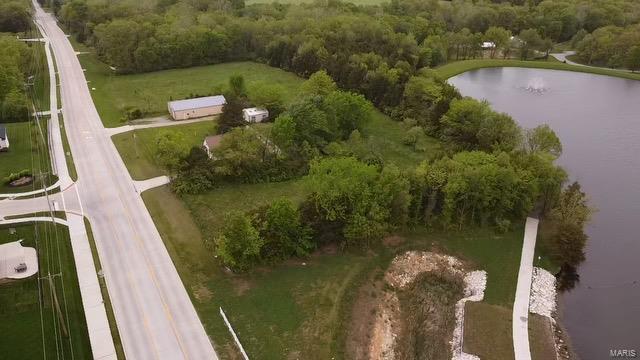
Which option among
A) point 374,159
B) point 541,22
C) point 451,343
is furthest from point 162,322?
point 541,22

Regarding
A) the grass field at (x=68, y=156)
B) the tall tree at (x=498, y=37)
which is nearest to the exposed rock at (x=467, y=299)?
the grass field at (x=68, y=156)

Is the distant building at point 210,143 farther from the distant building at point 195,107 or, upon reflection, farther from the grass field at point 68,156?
the grass field at point 68,156

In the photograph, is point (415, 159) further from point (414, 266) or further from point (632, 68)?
point (632, 68)

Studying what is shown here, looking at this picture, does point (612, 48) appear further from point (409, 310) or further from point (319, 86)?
point (409, 310)

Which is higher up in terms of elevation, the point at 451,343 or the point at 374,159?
the point at 374,159

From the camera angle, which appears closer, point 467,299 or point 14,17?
point 467,299

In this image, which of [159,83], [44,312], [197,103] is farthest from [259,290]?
[159,83]

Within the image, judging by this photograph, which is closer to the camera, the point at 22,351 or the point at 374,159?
the point at 22,351
